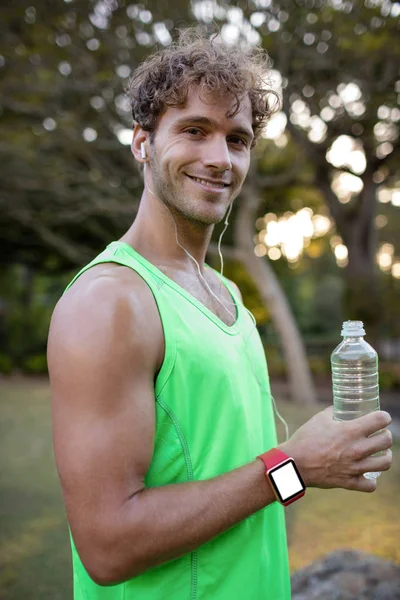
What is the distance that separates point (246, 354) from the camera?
1.70 metres

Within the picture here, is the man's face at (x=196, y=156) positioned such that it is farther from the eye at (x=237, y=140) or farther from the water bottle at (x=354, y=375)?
the water bottle at (x=354, y=375)

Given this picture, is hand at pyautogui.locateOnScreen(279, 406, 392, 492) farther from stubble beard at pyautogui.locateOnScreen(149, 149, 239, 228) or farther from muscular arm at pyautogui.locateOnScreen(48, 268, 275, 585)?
stubble beard at pyautogui.locateOnScreen(149, 149, 239, 228)

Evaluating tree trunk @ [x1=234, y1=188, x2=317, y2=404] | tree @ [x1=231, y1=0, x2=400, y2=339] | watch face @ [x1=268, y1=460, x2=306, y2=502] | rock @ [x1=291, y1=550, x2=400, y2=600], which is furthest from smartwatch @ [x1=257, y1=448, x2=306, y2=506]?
tree trunk @ [x1=234, y1=188, x2=317, y2=404]

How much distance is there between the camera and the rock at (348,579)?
11.4ft

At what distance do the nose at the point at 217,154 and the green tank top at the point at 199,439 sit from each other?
362 millimetres

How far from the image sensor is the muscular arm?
1207 millimetres

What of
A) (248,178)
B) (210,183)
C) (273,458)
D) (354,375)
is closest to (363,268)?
(248,178)

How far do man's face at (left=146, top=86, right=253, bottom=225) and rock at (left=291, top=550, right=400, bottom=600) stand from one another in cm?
282

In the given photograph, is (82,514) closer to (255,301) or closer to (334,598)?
(334,598)

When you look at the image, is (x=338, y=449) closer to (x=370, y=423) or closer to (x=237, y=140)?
(x=370, y=423)

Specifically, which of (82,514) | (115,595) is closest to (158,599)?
(115,595)

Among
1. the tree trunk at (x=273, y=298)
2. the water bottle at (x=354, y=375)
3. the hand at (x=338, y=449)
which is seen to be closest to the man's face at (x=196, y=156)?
the water bottle at (x=354, y=375)

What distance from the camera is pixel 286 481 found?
4.37ft

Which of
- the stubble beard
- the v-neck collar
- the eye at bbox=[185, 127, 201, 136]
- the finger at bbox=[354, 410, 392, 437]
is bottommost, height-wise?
the finger at bbox=[354, 410, 392, 437]
